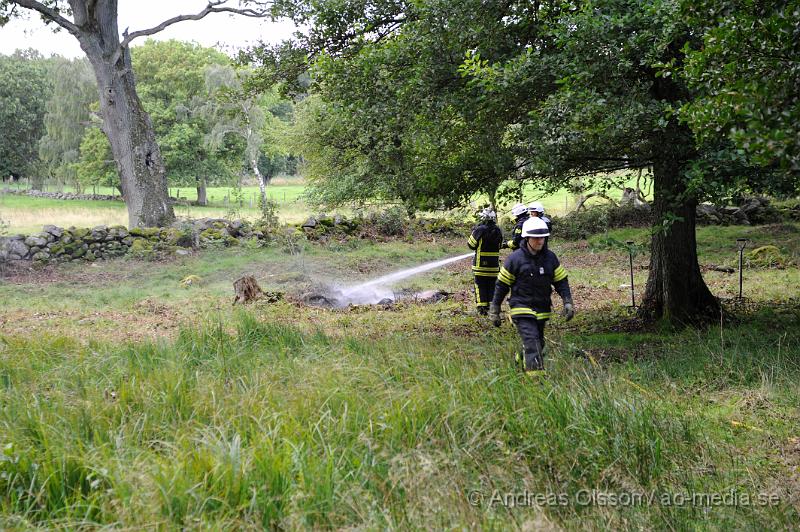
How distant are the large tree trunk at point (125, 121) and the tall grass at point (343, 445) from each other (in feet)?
51.4

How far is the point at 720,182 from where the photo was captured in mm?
7016

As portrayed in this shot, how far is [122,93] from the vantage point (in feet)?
67.7

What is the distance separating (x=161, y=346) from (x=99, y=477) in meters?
3.23

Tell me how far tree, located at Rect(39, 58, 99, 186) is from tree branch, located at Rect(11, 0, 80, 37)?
94.5 ft

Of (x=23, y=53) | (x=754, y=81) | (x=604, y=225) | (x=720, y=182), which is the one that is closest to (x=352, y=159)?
(x=604, y=225)

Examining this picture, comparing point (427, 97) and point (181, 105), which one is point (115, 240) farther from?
point (181, 105)

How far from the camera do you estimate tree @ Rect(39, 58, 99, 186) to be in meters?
48.4

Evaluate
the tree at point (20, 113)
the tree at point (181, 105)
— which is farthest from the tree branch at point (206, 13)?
the tree at point (20, 113)

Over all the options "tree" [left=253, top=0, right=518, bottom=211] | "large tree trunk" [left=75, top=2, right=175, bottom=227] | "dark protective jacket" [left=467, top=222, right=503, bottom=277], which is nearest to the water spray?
"dark protective jacket" [left=467, top=222, right=503, bottom=277]

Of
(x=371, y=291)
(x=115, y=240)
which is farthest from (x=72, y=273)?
(x=371, y=291)

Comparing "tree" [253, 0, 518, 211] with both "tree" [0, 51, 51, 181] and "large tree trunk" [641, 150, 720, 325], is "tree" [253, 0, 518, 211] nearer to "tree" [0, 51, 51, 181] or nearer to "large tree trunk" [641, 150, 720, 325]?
"large tree trunk" [641, 150, 720, 325]

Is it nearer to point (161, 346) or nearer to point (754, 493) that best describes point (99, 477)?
point (161, 346)

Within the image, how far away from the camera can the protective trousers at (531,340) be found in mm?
6703

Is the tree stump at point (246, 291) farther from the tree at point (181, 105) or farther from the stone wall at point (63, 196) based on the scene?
the stone wall at point (63, 196)
